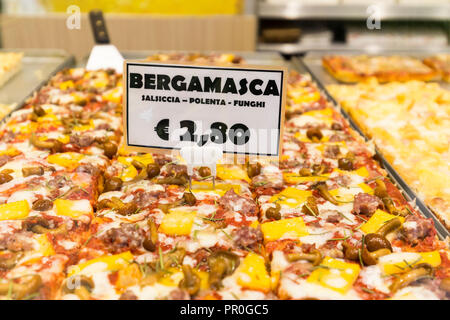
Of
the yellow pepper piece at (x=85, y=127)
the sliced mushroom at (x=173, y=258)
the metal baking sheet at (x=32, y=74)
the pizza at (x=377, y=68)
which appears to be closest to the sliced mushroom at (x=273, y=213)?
the sliced mushroom at (x=173, y=258)

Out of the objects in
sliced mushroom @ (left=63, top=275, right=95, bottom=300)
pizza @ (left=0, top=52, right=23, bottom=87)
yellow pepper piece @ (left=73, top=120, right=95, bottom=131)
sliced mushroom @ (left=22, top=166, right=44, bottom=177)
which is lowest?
sliced mushroom @ (left=63, top=275, right=95, bottom=300)

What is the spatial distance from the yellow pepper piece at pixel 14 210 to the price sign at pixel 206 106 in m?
0.67

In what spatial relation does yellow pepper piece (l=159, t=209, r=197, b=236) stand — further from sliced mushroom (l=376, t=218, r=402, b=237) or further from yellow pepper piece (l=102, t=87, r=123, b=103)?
yellow pepper piece (l=102, t=87, r=123, b=103)

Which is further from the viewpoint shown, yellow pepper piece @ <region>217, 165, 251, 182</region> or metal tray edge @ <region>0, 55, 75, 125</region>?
metal tray edge @ <region>0, 55, 75, 125</region>

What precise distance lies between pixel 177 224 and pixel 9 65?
318cm

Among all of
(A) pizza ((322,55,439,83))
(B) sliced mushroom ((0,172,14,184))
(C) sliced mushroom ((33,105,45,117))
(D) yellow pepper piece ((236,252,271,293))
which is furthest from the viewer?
A: (A) pizza ((322,55,439,83))

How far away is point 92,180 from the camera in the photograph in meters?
2.61

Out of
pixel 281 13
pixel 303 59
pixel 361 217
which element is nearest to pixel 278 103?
pixel 361 217

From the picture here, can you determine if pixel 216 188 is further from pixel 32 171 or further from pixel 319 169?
pixel 32 171

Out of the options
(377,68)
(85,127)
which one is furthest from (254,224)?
(377,68)

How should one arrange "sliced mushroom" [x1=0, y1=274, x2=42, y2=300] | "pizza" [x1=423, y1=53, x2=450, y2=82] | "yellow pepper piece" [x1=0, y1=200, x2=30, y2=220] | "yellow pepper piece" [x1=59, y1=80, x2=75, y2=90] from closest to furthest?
"sliced mushroom" [x1=0, y1=274, x2=42, y2=300], "yellow pepper piece" [x1=0, y1=200, x2=30, y2=220], "yellow pepper piece" [x1=59, y1=80, x2=75, y2=90], "pizza" [x1=423, y1=53, x2=450, y2=82]

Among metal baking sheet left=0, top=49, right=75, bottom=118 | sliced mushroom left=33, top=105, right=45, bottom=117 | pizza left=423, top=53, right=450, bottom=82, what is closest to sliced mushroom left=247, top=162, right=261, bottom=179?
sliced mushroom left=33, top=105, right=45, bottom=117

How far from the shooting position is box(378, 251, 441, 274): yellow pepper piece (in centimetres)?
195

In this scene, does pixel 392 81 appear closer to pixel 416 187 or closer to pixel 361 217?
pixel 416 187
